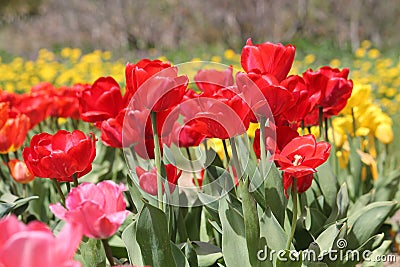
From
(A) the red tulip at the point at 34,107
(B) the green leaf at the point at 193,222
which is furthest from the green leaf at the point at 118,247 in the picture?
(A) the red tulip at the point at 34,107

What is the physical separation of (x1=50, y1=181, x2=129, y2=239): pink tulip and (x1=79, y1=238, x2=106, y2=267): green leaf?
32 centimetres

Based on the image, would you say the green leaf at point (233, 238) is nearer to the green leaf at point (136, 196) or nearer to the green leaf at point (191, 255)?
the green leaf at point (191, 255)

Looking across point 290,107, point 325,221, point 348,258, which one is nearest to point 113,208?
point 290,107

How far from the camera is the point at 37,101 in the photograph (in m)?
2.61

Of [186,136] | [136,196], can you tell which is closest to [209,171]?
[186,136]

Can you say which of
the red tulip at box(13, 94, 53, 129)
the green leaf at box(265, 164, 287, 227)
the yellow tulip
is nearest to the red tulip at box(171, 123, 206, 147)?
the green leaf at box(265, 164, 287, 227)

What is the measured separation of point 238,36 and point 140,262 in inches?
446

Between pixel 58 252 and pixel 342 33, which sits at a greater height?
pixel 58 252

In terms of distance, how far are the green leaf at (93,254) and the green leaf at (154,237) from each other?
3.6 inches

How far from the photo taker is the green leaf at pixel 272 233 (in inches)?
55.7

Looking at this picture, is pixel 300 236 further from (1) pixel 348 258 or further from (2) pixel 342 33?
(2) pixel 342 33

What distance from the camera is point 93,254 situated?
1317 millimetres

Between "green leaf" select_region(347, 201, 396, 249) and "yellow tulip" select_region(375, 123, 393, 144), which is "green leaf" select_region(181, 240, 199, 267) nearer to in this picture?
"green leaf" select_region(347, 201, 396, 249)

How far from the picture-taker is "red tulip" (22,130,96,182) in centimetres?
133
